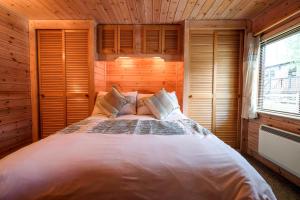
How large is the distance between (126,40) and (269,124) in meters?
2.58

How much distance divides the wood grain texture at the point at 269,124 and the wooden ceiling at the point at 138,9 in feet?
5.02

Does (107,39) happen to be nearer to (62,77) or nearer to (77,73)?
(77,73)

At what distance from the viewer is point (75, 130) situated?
67.8 inches

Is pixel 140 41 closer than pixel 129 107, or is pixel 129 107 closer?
pixel 129 107

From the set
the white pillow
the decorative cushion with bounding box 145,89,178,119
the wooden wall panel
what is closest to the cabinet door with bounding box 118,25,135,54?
the wooden wall panel

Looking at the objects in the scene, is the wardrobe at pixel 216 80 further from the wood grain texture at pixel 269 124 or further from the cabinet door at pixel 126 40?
the cabinet door at pixel 126 40

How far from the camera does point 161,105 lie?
2.57 m

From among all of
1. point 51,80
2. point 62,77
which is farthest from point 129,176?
point 51,80

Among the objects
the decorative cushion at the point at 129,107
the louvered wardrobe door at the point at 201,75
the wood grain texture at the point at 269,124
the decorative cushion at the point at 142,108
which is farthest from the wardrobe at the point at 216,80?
the decorative cushion at the point at 129,107

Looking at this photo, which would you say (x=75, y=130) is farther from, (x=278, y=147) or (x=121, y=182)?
(x=278, y=147)

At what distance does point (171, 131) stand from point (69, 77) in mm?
2237

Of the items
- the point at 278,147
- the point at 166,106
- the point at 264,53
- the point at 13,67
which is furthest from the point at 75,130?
the point at 264,53

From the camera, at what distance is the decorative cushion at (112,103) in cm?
260

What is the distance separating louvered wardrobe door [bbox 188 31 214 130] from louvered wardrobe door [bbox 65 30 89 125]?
5.85 ft
